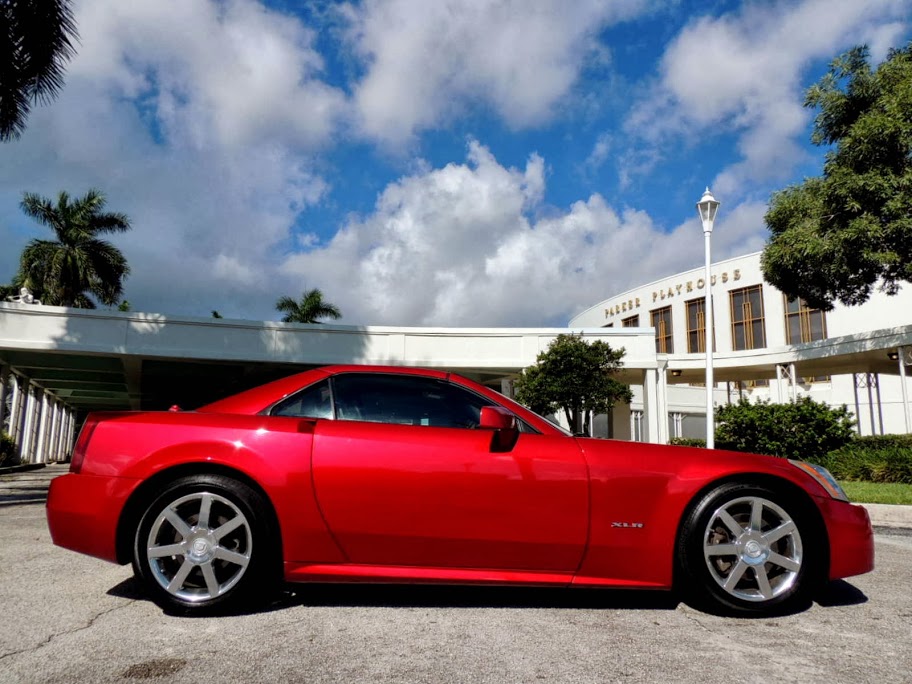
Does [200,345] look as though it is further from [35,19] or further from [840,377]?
[840,377]

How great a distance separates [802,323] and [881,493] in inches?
1115

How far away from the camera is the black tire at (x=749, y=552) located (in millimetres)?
3180

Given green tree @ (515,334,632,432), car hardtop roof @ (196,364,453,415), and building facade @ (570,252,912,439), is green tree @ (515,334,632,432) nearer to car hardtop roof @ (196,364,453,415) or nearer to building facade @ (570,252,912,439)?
building facade @ (570,252,912,439)

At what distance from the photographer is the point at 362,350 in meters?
20.3

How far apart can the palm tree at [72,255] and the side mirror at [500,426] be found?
31.1 m

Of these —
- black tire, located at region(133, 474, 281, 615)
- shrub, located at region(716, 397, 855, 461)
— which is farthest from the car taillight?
shrub, located at region(716, 397, 855, 461)

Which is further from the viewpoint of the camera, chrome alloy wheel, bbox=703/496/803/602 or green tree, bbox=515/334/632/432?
green tree, bbox=515/334/632/432

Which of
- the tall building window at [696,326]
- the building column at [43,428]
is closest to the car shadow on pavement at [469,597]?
the building column at [43,428]

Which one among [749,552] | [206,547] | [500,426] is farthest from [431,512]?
[749,552]

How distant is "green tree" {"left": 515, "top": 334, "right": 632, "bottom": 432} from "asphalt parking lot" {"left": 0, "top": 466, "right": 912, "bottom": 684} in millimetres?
13657

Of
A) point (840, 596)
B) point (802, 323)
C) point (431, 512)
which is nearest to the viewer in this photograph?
point (431, 512)

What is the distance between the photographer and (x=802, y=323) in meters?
34.8

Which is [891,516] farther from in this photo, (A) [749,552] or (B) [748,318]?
(B) [748,318]

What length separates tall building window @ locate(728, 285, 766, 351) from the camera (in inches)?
1428
